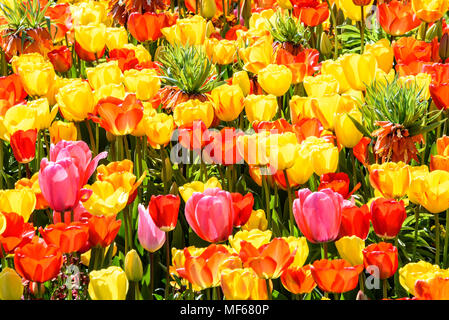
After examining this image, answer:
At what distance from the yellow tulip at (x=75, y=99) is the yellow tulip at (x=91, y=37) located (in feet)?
2.00

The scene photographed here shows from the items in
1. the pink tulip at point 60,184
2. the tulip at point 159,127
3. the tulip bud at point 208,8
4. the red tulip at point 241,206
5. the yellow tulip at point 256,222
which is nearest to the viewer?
the pink tulip at point 60,184

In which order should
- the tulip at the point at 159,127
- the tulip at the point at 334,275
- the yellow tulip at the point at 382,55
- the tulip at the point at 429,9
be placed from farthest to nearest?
the tulip at the point at 429,9 → the yellow tulip at the point at 382,55 → the tulip at the point at 159,127 → the tulip at the point at 334,275

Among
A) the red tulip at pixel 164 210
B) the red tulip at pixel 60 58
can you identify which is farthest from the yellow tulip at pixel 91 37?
the red tulip at pixel 164 210

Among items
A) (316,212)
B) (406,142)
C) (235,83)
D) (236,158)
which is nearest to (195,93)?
(235,83)

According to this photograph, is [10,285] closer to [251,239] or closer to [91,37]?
[251,239]

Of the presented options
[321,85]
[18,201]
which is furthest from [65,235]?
[321,85]

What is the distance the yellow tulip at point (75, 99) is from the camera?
112 inches

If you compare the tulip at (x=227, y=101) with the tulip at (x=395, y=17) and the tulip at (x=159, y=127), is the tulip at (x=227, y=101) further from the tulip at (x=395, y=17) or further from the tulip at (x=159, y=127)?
the tulip at (x=395, y=17)

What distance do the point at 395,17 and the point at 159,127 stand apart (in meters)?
1.36

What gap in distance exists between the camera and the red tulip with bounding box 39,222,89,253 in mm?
2002

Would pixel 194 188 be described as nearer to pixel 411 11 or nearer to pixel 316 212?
pixel 316 212

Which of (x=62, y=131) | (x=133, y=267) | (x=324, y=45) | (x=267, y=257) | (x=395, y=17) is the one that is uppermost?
(x=395, y=17)

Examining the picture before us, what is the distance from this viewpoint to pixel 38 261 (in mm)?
1910

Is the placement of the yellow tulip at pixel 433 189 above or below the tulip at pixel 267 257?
above
